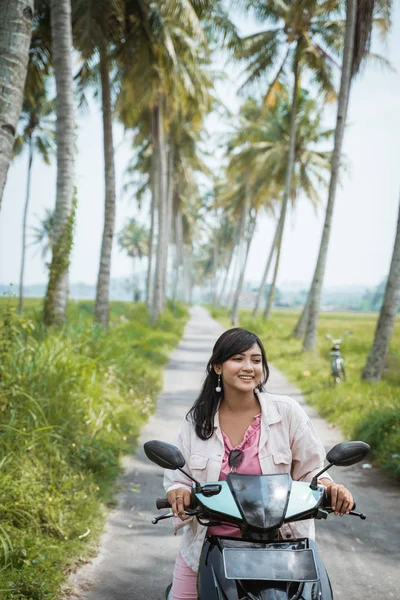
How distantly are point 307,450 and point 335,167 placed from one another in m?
12.9

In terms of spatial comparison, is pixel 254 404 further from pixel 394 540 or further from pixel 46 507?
pixel 394 540

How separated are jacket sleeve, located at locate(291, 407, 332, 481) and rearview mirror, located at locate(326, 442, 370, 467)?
282 mm

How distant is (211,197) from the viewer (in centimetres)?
5691

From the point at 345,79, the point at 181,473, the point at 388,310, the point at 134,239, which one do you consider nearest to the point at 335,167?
the point at 345,79

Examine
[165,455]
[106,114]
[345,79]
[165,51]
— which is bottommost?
[165,455]

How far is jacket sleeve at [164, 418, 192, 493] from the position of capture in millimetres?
2455

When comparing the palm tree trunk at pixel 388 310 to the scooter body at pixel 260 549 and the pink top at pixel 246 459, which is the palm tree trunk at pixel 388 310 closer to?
the pink top at pixel 246 459

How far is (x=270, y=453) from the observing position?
246 centimetres

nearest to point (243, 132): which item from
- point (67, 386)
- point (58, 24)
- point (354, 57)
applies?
point (354, 57)

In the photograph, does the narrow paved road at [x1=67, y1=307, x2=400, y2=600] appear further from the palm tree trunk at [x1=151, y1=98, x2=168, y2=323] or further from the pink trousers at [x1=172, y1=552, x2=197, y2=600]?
the palm tree trunk at [x1=151, y1=98, x2=168, y2=323]

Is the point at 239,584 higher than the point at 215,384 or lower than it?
lower

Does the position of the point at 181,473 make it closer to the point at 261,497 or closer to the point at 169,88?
the point at 261,497

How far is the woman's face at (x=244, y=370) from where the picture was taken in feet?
8.38

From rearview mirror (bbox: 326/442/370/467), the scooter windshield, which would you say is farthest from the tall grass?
rearview mirror (bbox: 326/442/370/467)
